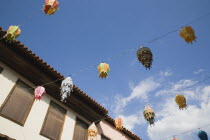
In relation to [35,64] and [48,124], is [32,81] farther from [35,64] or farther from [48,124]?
[48,124]

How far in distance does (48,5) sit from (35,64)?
10.5ft

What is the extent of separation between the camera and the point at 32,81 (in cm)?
868

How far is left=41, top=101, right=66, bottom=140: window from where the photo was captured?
26.5 ft

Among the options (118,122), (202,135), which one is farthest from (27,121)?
(202,135)

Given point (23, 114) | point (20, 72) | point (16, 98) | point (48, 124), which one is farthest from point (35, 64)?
point (48, 124)

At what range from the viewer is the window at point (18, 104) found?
6.95 meters

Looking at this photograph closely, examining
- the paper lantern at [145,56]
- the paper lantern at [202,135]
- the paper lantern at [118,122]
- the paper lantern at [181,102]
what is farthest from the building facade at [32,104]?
the paper lantern at [202,135]

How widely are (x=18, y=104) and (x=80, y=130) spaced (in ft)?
13.0

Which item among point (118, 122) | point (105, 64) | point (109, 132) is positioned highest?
point (105, 64)

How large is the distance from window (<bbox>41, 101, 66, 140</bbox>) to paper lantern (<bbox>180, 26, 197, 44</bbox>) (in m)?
7.17

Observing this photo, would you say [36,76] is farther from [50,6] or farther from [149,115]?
[149,115]

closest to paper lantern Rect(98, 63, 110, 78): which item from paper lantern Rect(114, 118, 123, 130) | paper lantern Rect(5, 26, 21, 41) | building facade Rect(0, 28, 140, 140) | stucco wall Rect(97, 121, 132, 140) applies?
building facade Rect(0, 28, 140, 140)

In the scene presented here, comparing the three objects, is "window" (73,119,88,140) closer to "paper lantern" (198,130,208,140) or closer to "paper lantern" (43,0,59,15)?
"paper lantern" (43,0,59,15)

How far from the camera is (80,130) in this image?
32.7 ft
